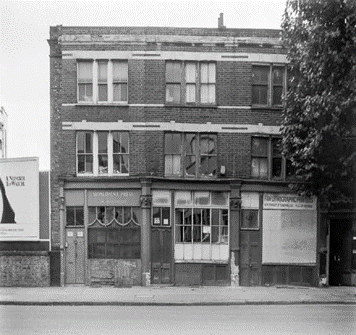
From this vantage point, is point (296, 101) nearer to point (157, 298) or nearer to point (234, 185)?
point (234, 185)

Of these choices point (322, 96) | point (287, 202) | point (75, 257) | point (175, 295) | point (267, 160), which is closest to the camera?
point (322, 96)

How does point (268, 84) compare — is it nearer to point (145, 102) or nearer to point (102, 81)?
point (145, 102)

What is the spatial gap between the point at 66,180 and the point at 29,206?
71.1 inches

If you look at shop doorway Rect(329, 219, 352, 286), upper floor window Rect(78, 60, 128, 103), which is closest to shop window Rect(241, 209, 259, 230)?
shop doorway Rect(329, 219, 352, 286)

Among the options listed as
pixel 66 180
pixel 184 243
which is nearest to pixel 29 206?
pixel 66 180

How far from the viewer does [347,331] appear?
10.6 metres

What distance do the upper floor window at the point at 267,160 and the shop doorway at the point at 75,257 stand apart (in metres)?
7.32

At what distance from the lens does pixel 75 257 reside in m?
18.7

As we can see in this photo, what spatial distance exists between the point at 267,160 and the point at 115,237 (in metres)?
6.78

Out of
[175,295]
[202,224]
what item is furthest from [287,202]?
[175,295]

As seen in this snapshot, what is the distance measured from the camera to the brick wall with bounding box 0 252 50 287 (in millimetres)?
18359

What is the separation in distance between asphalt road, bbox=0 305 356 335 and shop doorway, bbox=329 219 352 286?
4.62 meters

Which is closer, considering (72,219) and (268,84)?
(72,219)

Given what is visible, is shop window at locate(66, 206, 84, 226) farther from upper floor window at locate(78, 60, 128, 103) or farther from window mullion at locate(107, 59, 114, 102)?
window mullion at locate(107, 59, 114, 102)
